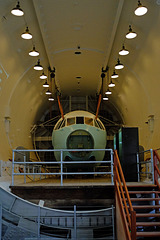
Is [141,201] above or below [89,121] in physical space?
below

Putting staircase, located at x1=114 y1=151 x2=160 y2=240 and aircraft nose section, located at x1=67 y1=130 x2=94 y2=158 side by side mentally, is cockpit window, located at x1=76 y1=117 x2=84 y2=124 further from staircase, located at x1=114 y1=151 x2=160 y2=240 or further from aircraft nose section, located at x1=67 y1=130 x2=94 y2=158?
staircase, located at x1=114 y1=151 x2=160 y2=240

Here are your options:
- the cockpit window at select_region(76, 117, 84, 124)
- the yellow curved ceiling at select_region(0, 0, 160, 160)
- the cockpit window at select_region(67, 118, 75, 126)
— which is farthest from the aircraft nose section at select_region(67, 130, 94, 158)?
the yellow curved ceiling at select_region(0, 0, 160, 160)

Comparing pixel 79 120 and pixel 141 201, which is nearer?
pixel 141 201

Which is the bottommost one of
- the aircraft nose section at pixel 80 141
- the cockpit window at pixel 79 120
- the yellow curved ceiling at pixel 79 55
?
the aircraft nose section at pixel 80 141

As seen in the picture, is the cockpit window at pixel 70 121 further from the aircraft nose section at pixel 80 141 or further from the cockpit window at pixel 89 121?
the aircraft nose section at pixel 80 141

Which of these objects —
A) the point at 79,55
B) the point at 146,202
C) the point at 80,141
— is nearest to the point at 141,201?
the point at 146,202

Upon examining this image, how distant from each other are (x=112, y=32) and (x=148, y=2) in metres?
2.86

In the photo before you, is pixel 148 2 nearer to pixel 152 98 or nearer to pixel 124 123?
pixel 152 98

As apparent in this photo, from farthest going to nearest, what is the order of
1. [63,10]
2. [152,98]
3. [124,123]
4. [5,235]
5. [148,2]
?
[124,123]
[152,98]
[63,10]
[148,2]
[5,235]

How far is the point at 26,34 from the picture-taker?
1005 centimetres

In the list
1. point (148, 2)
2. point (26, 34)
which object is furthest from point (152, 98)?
point (26, 34)

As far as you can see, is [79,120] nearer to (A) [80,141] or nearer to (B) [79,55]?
(A) [80,141]

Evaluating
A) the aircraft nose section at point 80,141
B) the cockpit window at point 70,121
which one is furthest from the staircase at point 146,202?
the cockpit window at point 70,121

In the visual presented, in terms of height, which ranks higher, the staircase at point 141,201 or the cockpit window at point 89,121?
the cockpit window at point 89,121
